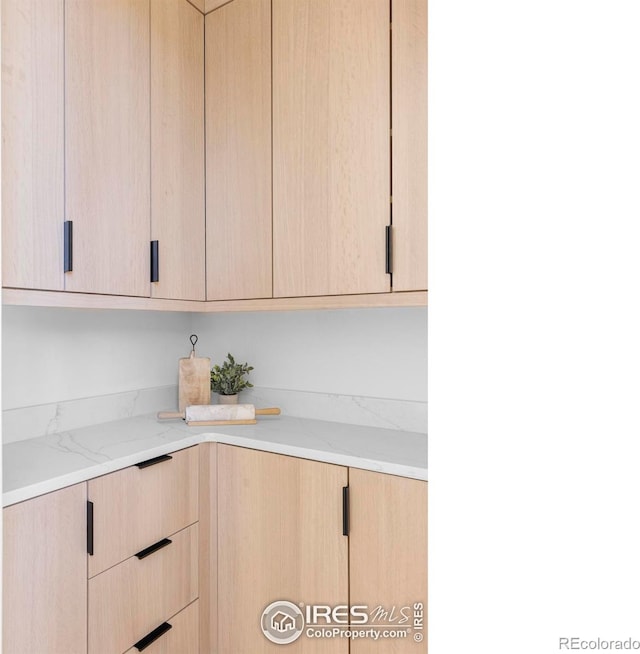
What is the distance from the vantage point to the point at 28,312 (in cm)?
135

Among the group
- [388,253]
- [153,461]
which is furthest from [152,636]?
[388,253]

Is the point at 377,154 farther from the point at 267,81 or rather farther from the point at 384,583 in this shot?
the point at 384,583

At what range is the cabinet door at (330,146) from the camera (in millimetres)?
1206

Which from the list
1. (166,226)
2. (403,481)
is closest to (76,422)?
(166,226)

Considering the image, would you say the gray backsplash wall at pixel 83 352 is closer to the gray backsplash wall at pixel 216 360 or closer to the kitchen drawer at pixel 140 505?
the gray backsplash wall at pixel 216 360

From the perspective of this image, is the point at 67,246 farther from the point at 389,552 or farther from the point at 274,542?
the point at 389,552

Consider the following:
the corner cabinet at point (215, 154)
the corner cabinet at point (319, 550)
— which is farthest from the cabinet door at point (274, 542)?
the corner cabinet at point (215, 154)

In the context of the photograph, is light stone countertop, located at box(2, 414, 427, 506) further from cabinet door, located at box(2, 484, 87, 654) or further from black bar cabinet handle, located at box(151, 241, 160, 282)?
black bar cabinet handle, located at box(151, 241, 160, 282)

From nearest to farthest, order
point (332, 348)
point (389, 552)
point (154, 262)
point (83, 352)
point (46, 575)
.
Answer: point (46, 575)
point (389, 552)
point (154, 262)
point (83, 352)
point (332, 348)

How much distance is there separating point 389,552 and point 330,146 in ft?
3.74

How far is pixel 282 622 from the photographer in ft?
4.14

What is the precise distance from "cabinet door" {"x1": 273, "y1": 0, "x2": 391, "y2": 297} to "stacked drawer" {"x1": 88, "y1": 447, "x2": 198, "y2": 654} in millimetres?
668
